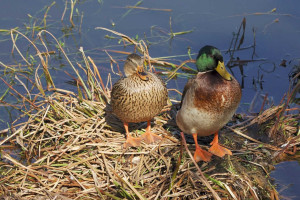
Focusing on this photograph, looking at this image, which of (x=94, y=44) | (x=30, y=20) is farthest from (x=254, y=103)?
(x=30, y=20)

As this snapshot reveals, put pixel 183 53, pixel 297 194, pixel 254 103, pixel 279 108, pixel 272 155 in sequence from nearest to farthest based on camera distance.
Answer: pixel 297 194
pixel 272 155
pixel 279 108
pixel 254 103
pixel 183 53

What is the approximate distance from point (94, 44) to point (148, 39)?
2.47 feet

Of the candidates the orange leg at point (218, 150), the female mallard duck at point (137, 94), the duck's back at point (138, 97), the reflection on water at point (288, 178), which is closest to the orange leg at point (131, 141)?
the female mallard duck at point (137, 94)

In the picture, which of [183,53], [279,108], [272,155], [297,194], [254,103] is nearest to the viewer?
[297,194]

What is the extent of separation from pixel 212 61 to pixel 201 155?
0.85 metres

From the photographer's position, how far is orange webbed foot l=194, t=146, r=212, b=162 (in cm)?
357

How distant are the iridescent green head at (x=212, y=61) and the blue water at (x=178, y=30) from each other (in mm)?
1299

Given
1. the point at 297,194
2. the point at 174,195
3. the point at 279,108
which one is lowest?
the point at 297,194

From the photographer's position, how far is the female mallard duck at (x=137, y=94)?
11.9ft

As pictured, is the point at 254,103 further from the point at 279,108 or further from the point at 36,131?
the point at 36,131

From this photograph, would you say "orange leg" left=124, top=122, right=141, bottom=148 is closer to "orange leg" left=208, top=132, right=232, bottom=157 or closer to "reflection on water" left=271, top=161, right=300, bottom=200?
"orange leg" left=208, top=132, right=232, bottom=157

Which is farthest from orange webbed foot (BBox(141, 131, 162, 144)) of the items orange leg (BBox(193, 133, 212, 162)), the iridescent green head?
the iridescent green head

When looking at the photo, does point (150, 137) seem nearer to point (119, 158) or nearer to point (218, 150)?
point (119, 158)

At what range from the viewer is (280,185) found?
3572 mm
